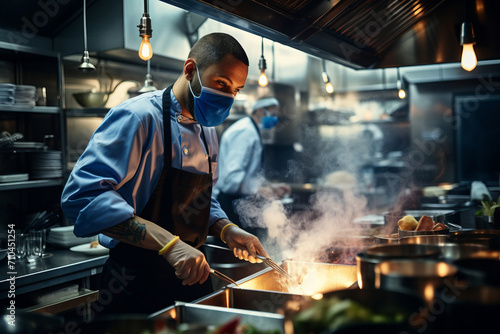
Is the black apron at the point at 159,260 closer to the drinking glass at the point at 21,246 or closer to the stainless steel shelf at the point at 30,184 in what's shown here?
the drinking glass at the point at 21,246

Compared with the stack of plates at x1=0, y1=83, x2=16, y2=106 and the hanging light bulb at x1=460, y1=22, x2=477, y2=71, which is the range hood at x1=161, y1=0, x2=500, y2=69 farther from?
the stack of plates at x1=0, y1=83, x2=16, y2=106

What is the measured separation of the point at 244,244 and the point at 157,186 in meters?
0.53

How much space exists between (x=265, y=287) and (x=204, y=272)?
419 millimetres

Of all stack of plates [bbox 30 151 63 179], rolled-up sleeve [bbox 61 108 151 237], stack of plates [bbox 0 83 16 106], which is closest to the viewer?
rolled-up sleeve [bbox 61 108 151 237]

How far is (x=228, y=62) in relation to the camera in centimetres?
193

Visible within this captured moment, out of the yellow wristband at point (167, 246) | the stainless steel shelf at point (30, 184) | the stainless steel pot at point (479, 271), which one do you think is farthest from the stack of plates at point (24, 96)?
the stainless steel pot at point (479, 271)

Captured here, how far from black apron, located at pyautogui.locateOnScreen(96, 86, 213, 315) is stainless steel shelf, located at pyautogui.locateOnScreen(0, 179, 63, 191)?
180cm

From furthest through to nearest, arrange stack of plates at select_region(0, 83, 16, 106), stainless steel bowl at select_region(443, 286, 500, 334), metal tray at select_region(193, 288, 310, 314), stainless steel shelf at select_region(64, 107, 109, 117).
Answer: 1. stainless steel shelf at select_region(64, 107, 109, 117)
2. stack of plates at select_region(0, 83, 16, 106)
3. metal tray at select_region(193, 288, 310, 314)
4. stainless steel bowl at select_region(443, 286, 500, 334)

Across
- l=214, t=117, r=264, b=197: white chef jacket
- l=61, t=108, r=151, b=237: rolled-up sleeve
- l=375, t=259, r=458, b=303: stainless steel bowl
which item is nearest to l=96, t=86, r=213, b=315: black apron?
l=61, t=108, r=151, b=237: rolled-up sleeve

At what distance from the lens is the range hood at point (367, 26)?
72.4 inches

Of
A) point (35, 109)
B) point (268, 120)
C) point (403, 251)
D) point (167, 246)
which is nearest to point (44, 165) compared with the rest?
point (35, 109)

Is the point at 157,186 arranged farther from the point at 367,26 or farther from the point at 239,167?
the point at 239,167

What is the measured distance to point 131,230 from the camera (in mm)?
1726

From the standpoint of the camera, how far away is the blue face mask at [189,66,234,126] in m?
1.98
